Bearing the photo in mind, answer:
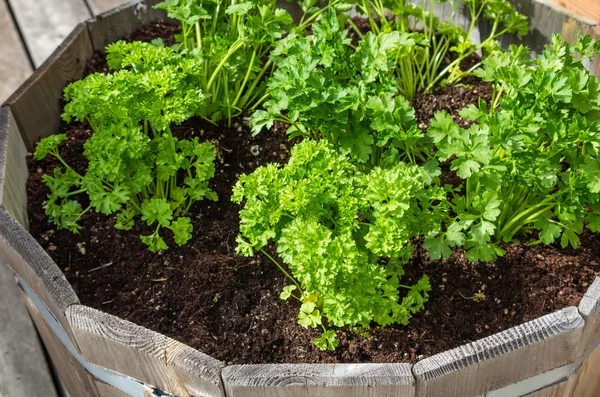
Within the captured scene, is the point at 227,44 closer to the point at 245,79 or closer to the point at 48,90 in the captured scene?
the point at 245,79

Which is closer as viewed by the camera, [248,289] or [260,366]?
[260,366]

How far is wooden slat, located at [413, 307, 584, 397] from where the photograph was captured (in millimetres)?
1397

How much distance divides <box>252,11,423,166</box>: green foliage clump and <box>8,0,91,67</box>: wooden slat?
1.64m

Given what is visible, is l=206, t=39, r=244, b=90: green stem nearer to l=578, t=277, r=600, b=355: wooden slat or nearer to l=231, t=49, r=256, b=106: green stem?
l=231, t=49, r=256, b=106: green stem

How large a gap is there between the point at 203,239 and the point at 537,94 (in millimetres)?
954

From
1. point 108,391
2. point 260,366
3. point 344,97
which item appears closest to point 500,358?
point 260,366

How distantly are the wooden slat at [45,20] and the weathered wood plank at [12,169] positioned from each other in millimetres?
1111

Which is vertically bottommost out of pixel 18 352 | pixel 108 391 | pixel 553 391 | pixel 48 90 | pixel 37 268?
pixel 18 352

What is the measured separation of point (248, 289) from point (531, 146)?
31.0 inches

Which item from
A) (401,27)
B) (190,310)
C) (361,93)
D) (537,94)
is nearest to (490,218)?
(537,94)

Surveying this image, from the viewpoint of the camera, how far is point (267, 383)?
139 cm

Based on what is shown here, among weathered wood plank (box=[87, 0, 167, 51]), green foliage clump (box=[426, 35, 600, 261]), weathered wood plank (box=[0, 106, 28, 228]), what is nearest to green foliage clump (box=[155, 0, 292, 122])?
weathered wood plank (box=[87, 0, 167, 51])

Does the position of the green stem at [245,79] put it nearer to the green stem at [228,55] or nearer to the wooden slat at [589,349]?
the green stem at [228,55]

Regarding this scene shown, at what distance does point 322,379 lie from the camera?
4.57 feet
